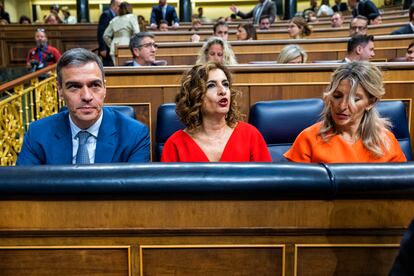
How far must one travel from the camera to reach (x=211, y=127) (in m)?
2.05

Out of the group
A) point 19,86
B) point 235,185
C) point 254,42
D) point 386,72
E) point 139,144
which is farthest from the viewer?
point 254,42

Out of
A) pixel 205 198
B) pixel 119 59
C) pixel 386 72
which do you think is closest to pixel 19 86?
pixel 119 59

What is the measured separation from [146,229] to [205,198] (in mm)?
150

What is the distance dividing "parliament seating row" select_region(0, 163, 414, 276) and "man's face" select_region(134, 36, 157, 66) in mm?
3276

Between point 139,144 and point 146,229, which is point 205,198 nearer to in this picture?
point 146,229

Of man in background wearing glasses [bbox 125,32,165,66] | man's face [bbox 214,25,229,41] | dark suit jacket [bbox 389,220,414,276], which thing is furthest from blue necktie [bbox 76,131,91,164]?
man's face [bbox 214,25,229,41]

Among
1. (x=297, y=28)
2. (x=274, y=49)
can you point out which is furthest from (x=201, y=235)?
(x=297, y=28)

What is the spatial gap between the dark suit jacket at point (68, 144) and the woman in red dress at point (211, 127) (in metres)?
0.34

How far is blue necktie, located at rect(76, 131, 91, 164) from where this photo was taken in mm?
1607

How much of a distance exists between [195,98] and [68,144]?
0.64 m

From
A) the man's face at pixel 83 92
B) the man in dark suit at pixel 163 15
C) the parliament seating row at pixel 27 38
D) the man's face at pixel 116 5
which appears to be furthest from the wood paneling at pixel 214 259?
the parliament seating row at pixel 27 38

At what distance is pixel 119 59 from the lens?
5488 millimetres

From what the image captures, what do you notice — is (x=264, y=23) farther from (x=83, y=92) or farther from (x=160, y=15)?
(x=83, y=92)

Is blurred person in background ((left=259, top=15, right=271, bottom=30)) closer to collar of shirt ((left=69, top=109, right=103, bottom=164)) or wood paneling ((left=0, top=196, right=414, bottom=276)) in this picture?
collar of shirt ((left=69, top=109, right=103, bottom=164))
